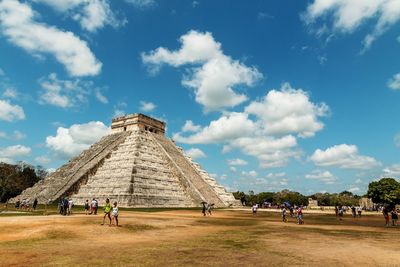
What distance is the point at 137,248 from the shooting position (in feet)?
43.1

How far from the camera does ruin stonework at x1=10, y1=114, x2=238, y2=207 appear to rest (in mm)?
41750

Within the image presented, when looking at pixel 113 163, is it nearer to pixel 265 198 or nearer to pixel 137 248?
pixel 137 248

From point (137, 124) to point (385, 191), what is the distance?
60814 mm

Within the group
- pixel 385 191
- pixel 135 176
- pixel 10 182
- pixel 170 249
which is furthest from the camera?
pixel 385 191

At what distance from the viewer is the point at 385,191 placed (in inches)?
3187

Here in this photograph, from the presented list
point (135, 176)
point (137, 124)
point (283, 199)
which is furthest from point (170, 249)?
point (283, 199)

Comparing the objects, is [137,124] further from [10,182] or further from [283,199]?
[283,199]

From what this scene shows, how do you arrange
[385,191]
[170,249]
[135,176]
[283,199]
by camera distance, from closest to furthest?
[170,249] < [135,176] < [385,191] < [283,199]

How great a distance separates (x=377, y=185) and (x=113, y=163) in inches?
2643

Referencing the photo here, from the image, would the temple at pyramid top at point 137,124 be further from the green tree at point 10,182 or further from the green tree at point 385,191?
the green tree at point 385,191

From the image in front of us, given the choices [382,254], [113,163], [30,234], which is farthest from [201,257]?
[113,163]

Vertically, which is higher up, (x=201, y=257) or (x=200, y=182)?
(x=200, y=182)

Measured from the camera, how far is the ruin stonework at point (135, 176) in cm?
4175

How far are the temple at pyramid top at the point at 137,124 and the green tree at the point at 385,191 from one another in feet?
180
